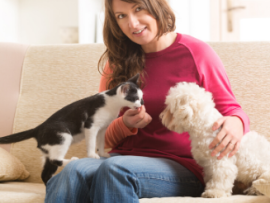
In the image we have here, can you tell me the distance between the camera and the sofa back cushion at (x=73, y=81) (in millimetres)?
1607

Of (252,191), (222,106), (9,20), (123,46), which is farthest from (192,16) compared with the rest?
(9,20)

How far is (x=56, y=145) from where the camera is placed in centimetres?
119

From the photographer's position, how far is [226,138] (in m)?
1.08

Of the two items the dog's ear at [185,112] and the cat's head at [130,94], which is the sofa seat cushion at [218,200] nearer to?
the dog's ear at [185,112]

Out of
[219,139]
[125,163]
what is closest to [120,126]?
[125,163]

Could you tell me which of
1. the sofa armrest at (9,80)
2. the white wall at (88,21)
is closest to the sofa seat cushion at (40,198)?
the sofa armrest at (9,80)

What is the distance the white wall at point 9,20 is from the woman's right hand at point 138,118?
2.31 m

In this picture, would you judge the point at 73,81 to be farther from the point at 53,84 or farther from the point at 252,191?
the point at 252,191

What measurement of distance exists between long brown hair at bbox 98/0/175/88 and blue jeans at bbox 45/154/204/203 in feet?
1.51

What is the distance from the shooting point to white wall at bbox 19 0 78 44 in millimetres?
3083

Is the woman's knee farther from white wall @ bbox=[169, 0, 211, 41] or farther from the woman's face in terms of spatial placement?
white wall @ bbox=[169, 0, 211, 41]

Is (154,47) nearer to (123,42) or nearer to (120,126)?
(123,42)

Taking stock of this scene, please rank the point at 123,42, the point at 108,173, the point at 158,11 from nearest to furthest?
the point at 108,173 < the point at 158,11 < the point at 123,42

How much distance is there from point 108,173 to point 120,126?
42 cm
